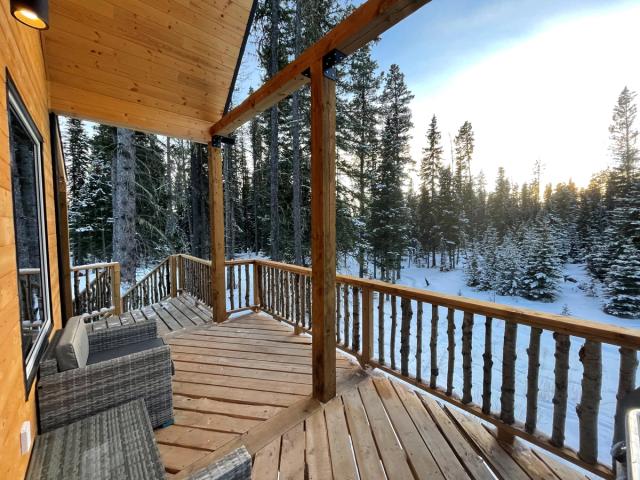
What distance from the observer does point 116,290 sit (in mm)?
4875

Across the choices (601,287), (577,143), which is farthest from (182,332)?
(577,143)

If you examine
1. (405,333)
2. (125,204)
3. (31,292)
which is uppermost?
(125,204)

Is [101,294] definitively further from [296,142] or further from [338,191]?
[338,191]

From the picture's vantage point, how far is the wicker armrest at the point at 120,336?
237 cm

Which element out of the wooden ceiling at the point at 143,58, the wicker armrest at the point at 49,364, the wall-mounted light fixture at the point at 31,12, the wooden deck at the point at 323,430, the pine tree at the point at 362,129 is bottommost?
the wooden deck at the point at 323,430

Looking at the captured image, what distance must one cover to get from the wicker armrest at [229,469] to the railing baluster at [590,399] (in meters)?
1.74

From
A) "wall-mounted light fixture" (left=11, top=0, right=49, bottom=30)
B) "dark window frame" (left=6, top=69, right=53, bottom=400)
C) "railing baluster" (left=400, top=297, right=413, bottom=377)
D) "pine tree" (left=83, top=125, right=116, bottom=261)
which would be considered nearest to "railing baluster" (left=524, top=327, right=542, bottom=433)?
"railing baluster" (left=400, top=297, right=413, bottom=377)

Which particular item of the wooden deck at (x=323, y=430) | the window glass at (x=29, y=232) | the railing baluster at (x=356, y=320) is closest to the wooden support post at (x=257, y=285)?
the wooden deck at (x=323, y=430)

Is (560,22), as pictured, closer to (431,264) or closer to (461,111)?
(461,111)

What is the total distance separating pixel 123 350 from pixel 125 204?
4.46 meters

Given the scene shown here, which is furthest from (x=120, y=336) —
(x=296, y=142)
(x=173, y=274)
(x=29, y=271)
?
(x=296, y=142)

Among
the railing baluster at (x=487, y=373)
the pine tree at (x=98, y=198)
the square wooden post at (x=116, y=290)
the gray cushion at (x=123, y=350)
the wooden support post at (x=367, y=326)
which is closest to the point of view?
the railing baluster at (x=487, y=373)

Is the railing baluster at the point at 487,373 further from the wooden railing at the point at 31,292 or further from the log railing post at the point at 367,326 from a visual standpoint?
the wooden railing at the point at 31,292

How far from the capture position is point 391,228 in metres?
12.6
